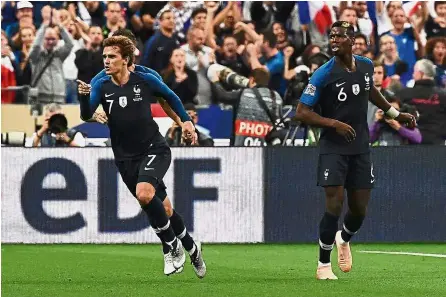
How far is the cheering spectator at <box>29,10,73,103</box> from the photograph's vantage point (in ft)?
66.8

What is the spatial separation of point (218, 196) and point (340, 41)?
6525 mm

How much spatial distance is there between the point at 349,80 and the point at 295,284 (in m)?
1.93

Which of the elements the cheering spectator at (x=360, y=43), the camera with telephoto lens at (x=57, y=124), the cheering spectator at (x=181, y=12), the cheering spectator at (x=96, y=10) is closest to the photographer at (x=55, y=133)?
the camera with telephoto lens at (x=57, y=124)

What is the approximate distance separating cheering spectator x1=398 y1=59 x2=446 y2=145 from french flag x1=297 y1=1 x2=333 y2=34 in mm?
2666

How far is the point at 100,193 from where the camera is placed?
1752 cm

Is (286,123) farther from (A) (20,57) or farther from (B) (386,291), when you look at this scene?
(B) (386,291)

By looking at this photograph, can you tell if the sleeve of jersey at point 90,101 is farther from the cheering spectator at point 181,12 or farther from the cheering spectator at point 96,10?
the cheering spectator at point 96,10

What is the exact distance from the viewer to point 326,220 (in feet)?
38.2

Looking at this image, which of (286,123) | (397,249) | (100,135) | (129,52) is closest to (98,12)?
(100,135)

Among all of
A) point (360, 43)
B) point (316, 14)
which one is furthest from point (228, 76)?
point (360, 43)

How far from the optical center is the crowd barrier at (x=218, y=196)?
17.4 meters

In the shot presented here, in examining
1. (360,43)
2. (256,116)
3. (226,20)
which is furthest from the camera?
(226,20)

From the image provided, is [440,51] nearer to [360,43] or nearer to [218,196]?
[360,43]

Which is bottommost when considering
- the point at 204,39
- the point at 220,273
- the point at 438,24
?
the point at 220,273
